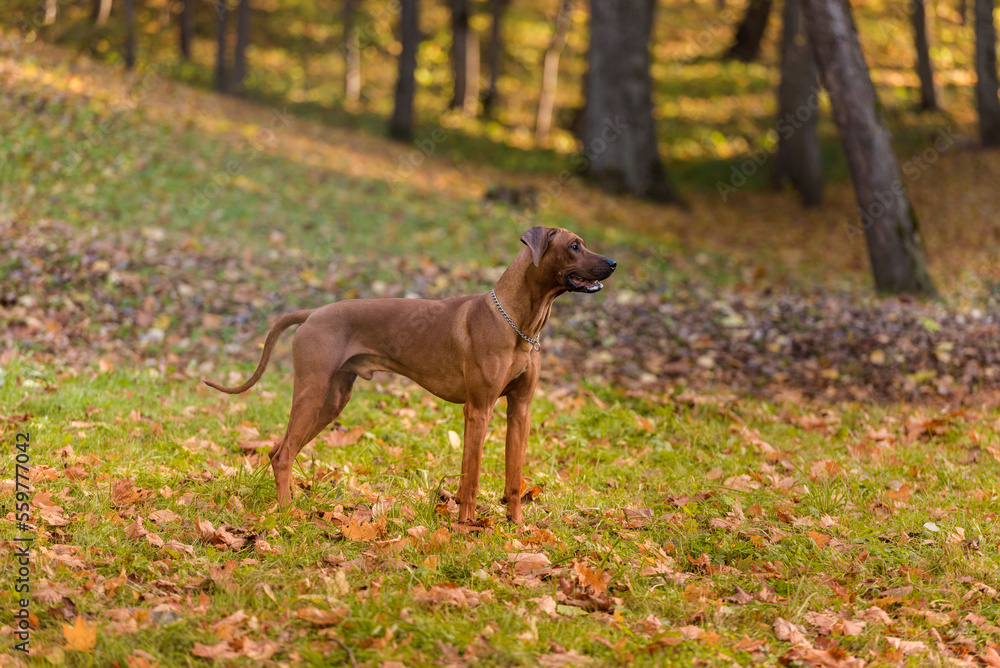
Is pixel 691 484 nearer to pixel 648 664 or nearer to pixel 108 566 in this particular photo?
pixel 648 664

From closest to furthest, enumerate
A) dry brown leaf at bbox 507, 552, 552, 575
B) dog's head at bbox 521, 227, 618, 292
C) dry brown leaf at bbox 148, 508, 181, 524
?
1. dry brown leaf at bbox 507, 552, 552, 575
2. dog's head at bbox 521, 227, 618, 292
3. dry brown leaf at bbox 148, 508, 181, 524

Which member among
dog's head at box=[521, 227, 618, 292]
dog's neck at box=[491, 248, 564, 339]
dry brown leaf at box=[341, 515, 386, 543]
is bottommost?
dry brown leaf at box=[341, 515, 386, 543]

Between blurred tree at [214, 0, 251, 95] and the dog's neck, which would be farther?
blurred tree at [214, 0, 251, 95]

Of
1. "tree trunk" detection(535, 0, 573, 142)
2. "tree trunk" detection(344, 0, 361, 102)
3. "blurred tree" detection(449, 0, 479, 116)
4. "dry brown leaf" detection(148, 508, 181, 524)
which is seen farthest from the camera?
"tree trunk" detection(344, 0, 361, 102)

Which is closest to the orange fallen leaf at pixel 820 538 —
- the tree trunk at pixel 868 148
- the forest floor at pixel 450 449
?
the forest floor at pixel 450 449

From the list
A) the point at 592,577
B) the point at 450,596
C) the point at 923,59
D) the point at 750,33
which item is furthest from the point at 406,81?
the point at 450,596

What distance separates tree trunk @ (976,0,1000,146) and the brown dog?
1925 cm

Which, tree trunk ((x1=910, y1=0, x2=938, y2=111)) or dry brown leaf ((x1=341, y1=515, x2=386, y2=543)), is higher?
tree trunk ((x1=910, y1=0, x2=938, y2=111))

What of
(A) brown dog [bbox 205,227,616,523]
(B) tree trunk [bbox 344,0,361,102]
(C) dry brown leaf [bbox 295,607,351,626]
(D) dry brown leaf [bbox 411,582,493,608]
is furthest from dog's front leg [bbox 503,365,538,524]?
(B) tree trunk [bbox 344,0,361,102]

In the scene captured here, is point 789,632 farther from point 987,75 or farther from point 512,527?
point 987,75

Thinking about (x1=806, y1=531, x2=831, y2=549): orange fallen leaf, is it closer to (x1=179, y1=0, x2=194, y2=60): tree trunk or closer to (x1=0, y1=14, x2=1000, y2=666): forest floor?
(x1=0, y1=14, x2=1000, y2=666): forest floor

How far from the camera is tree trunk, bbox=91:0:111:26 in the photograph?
76.5 ft

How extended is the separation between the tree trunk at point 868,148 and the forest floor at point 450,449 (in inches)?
27.9

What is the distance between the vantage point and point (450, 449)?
6.28m
